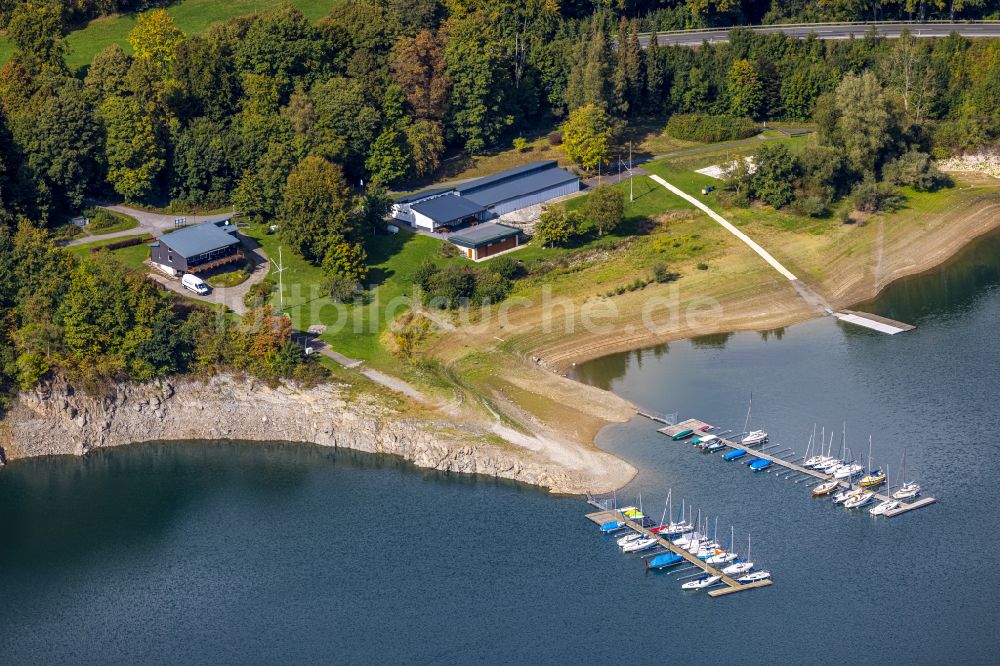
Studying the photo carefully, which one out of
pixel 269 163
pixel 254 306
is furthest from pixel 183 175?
pixel 254 306

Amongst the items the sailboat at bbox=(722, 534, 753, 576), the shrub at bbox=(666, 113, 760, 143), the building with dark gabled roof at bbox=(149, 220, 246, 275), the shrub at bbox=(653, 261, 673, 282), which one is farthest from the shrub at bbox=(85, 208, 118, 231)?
the sailboat at bbox=(722, 534, 753, 576)

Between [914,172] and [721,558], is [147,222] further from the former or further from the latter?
[914,172]

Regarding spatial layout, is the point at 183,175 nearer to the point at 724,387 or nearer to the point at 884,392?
the point at 724,387

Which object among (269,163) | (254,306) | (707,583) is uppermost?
(269,163)

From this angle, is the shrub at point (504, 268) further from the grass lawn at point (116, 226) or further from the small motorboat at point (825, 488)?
the small motorboat at point (825, 488)

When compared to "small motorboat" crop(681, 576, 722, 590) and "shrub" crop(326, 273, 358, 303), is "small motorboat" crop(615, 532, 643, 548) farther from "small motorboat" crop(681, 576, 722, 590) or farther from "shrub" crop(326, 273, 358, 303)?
"shrub" crop(326, 273, 358, 303)
